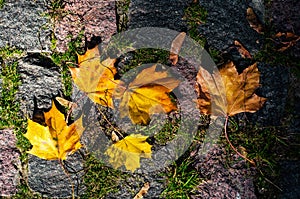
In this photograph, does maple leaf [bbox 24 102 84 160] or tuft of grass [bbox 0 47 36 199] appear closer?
maple leaf [bbox 24 102 84 160]

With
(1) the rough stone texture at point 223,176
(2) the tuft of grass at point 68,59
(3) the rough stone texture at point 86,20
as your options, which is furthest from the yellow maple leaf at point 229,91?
(2) the tuft of grass at point 68,59

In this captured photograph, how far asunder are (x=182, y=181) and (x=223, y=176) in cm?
24

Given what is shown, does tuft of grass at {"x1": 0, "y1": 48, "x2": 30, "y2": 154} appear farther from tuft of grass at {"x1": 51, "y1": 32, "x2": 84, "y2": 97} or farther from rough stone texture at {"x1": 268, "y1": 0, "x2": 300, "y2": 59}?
rough stone texture at {"x1": 268, "y1": 0, "x2": 300, "y2": 59}

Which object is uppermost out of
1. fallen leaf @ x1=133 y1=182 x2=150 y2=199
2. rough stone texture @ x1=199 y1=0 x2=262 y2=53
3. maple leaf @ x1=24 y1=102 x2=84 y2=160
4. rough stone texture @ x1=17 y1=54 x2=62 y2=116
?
rough stone texture @ x1=199 y1=0 x2=262 y2=53

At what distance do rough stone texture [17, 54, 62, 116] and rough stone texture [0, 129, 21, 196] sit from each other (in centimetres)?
18

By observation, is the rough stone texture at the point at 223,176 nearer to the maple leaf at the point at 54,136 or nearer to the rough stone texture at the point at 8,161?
the maple leaf at the point at 54,136

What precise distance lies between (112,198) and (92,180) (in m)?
0.16

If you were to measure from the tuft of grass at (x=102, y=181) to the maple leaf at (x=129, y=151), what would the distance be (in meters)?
0.05

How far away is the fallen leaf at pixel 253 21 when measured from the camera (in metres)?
2.58

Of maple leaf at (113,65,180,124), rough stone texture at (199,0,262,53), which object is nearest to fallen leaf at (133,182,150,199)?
maple leaf at (113,65,180,124)

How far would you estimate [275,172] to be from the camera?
255 cm

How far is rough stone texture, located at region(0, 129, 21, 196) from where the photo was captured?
104 inches

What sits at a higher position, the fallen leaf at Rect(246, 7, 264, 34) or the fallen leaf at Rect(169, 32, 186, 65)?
the fallen leaf at Rect(246, 7, 264, 34)

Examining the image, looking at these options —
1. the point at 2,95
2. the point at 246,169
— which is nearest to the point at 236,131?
the point at 246,169
